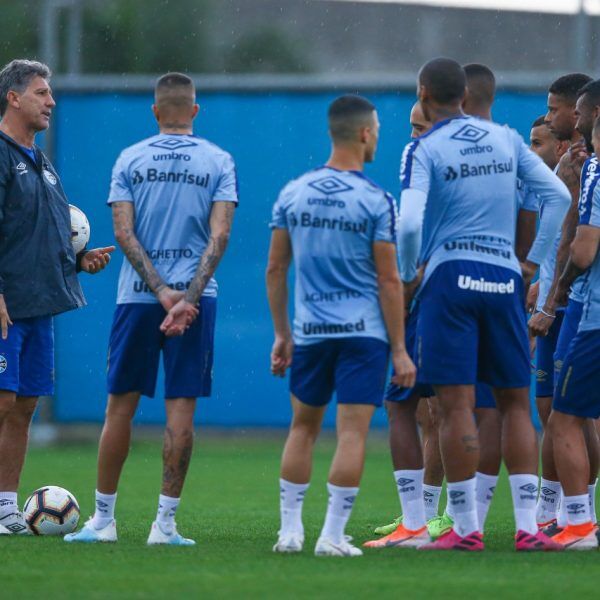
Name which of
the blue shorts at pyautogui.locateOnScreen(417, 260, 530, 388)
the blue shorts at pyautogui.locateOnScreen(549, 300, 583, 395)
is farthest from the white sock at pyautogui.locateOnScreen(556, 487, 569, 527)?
the blue shorts at pyautogui.locateOnScreen(417, 260, 530, 388)

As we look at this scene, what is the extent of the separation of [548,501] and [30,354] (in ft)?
9.90

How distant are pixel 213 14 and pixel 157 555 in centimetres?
3497

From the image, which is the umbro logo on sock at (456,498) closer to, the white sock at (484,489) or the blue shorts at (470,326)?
the blue shorts at (470,326)

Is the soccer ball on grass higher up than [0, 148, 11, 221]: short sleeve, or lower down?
lower down

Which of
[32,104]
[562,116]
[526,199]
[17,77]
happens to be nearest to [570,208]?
[526,199]

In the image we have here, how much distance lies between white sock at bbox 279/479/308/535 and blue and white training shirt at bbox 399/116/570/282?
44.4 inches

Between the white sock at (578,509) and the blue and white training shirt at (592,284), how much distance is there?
33.0 inches

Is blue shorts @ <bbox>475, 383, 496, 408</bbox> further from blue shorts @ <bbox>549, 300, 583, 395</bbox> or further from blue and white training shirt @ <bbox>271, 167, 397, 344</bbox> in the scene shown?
blue and white training shirt @ <bbox>271, 167, 397, 344</bbox>

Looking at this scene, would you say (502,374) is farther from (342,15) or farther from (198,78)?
(342,15)

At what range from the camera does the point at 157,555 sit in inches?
267

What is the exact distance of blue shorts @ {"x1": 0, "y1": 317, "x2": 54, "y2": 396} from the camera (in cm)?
789

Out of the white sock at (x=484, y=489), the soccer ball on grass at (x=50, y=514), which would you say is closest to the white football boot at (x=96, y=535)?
the soccer ball on grass at (x=50, y=514)

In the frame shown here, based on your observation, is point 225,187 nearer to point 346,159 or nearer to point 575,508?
point 346,159

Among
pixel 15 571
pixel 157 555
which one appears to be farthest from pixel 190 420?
pixel 15 571
